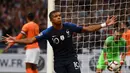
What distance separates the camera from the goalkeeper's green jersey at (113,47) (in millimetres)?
11039

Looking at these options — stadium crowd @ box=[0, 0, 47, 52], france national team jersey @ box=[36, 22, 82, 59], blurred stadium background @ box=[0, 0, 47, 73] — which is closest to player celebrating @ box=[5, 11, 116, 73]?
france national team jersey @ box=[36, 22, 82, 59]

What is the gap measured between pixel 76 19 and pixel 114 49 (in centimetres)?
105

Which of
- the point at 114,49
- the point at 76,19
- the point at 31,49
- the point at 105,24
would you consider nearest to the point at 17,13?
the point at 31,49

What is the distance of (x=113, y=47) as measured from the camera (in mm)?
11109

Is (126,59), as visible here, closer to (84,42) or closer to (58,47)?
(84,42)

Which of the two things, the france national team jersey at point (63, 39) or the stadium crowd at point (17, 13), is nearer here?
the france national team jersey at point (63, 39)

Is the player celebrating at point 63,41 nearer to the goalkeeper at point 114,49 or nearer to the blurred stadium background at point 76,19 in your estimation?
the blurred stadium background at point 76,19

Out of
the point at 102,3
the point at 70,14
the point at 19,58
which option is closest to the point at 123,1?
the point at 102,3

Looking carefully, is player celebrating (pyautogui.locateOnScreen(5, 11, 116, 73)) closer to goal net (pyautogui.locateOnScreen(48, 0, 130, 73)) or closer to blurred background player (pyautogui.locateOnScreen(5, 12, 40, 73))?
goal net (pyautogui.locateOnScreen(48, 0, 130, 73))

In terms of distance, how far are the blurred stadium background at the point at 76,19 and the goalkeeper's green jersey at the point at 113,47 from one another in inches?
16.8

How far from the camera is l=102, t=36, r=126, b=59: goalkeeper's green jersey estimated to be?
36.2ft

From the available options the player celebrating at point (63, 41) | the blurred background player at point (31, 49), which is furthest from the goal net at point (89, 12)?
the player celebrating at point (63, 41)

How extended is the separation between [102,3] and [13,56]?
550cm

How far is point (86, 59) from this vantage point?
44.7 ft
